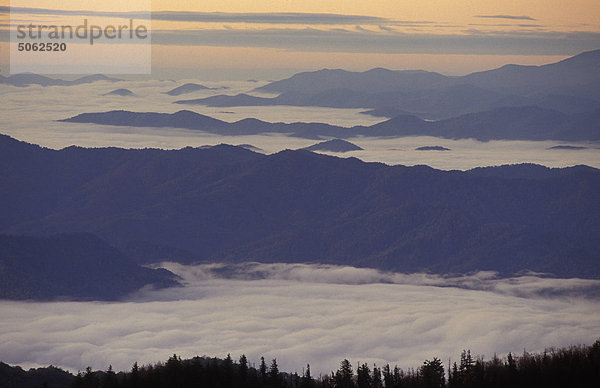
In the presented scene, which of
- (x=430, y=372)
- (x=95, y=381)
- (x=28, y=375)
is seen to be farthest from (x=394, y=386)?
(x=28, y=375)

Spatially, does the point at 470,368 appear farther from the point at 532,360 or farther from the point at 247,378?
the point at 247,378

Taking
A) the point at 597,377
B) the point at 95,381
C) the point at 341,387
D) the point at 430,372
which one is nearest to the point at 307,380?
the point at 341,387

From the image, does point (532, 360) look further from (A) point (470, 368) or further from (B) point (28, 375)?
(B) point (28, 375)

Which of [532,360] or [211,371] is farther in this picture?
[532,360]

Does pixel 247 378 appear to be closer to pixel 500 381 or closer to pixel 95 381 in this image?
pixel 95 381

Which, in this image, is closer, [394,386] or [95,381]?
[95,381]

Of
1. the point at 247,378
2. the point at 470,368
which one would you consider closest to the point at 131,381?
the point at 247,378

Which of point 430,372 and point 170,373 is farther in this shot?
point 430,372
